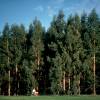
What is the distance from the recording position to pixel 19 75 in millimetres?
64375

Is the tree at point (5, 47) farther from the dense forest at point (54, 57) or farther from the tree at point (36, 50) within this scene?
the tree at point (36, 50)

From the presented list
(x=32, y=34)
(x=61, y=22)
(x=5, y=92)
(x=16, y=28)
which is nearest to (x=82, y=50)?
(x=61, y=22)

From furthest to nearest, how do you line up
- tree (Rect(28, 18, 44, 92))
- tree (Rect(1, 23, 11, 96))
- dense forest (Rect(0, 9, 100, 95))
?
1. tree (Rect(1, 23, 11, 96))
2. tree (Rect(28, 18, 44, 92))
3. dense forest (Rect(0, 9, 100, 95))

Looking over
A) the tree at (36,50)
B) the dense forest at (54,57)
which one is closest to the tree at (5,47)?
the dense forest at (54,57)

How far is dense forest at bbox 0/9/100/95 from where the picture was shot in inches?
2201

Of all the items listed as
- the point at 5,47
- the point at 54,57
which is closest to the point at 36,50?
the point at 54,57

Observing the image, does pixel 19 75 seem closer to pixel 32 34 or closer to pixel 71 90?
pixel 32 34

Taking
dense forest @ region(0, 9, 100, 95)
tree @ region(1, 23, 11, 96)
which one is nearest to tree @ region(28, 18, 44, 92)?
dense forest @ region(0, 9, 100, 95)

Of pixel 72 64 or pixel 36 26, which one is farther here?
pixel 36 26

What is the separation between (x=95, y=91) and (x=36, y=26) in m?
19.2

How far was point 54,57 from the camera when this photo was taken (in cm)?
5925

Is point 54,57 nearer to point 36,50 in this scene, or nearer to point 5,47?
point 36,50

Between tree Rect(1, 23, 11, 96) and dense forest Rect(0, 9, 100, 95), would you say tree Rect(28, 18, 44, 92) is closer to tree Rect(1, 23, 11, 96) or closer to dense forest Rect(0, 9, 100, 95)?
dense forest Rect(0, 9, 100, 95)

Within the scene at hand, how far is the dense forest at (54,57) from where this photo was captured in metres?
55.9
